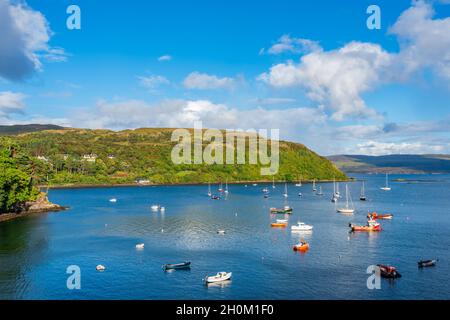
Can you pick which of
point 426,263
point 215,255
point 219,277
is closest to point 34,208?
point 215,255

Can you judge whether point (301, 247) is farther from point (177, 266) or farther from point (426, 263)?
point (177, 266)

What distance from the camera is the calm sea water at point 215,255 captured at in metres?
56.8

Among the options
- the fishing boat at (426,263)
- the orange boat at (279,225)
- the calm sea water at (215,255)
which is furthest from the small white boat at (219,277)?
the orange boat at (279,225)

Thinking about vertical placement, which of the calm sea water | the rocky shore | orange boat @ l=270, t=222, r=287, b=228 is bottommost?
the calm sea water

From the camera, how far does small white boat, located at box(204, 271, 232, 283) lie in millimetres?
59231

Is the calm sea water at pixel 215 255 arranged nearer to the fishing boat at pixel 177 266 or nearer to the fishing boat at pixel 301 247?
the fishing boat at pixel 177 266

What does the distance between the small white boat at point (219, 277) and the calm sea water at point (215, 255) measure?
1.21m

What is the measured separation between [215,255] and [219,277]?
56.5 ft

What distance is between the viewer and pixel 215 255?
252 feet

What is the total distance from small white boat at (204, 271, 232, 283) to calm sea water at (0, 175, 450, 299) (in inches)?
47.6

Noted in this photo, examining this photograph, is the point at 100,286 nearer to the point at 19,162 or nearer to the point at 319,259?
the point at 319,259

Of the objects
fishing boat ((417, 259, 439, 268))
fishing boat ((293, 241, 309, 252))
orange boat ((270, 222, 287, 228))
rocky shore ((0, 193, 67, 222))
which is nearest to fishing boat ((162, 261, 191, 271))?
fishing boat ((293, 241, 309, 252))

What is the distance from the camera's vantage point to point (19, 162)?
153 metres

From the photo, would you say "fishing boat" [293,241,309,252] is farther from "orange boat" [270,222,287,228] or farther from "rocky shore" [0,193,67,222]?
"rocky shore" [0,193,67,222]
